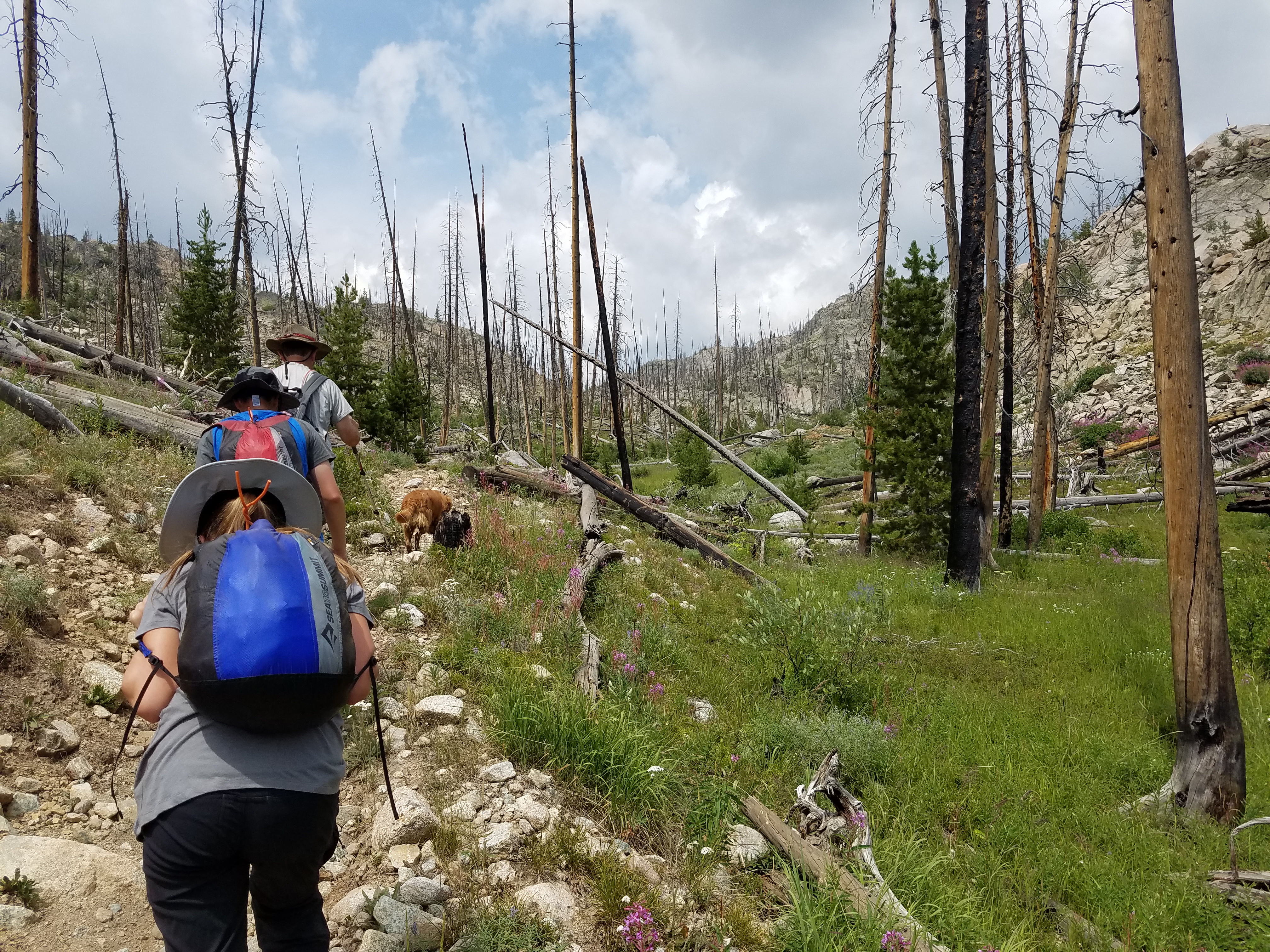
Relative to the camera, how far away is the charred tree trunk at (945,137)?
12.2 m

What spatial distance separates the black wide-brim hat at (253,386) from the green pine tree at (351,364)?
13.1m

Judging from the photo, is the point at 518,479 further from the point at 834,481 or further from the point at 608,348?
the point at 834,481

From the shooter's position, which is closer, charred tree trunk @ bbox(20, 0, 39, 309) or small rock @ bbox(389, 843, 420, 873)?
small rock @ bbox(389, 843, 420, 873)

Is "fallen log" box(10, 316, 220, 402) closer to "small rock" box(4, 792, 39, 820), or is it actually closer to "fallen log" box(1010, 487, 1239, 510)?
"small rock" box(4, 792, 39, 820)

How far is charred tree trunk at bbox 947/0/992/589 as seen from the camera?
8781 millimetres

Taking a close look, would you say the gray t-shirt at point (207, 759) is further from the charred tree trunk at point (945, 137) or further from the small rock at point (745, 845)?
the charred tree trunk at point (945, 137)

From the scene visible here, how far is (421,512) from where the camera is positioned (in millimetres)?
6996

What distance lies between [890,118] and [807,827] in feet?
46.4

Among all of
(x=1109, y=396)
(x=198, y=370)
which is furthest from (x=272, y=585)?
(x=1109, y=396)

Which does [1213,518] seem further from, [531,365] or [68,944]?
[531,365]

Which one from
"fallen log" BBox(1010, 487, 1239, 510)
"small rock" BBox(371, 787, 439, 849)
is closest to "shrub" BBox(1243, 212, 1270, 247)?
"fallen log" BBox(1010, 487, 1239, 510)

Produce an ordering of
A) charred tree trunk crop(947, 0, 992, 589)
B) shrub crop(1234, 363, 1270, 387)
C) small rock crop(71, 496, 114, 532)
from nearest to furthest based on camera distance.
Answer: small rock crop(71, 496, 114, 532)
charred tree trunk crop(947, 0, 992, 589)
shrub crop(1234, 363, 1270, 387)

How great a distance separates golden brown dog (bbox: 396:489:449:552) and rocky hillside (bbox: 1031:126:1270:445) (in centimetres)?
2162

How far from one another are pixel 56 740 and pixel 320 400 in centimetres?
224
